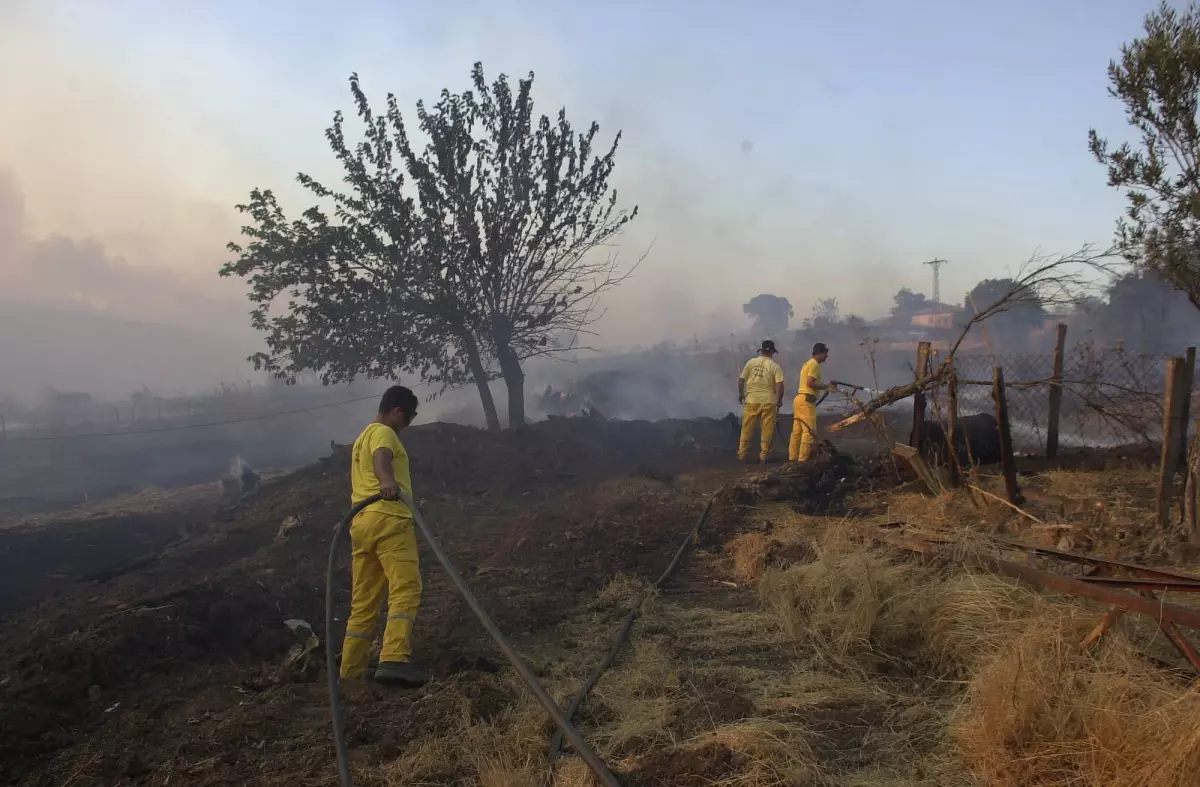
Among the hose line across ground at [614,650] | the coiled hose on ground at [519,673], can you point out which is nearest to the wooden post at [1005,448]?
the hose line across ground at [614,650]

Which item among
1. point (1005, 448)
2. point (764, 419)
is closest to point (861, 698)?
point (1005, 448)

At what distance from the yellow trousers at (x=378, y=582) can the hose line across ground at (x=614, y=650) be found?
3.94 ft

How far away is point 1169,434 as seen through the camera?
5512mm

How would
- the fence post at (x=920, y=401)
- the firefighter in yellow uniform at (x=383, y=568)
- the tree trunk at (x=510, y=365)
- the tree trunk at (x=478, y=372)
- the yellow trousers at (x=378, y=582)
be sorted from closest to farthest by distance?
the firefighter in yellow uniform at (x=383, y=568), the yellow trousers at (x=378, y=582), the fence post at (x=920, y=401), the tree trunk at (x=478, y=372), the tree trunk at (x=510, y=365)

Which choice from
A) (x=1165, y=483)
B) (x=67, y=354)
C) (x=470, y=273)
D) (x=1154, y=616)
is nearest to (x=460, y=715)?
(x=1154, y=616)

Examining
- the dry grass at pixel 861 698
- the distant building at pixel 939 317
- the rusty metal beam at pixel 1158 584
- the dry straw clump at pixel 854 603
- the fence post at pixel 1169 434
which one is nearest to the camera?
the dry grass at pixel 861 698

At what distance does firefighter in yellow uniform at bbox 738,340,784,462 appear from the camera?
35.4 ft

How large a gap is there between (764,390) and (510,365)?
609 centimetres

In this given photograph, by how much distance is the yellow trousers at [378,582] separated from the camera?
4.52 metres

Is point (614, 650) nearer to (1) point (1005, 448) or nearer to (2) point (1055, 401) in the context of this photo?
(1) point (1005, 448)

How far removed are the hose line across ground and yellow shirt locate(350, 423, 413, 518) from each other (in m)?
1.54

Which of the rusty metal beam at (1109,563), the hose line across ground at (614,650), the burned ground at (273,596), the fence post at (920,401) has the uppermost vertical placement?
the fence post at (920,401)

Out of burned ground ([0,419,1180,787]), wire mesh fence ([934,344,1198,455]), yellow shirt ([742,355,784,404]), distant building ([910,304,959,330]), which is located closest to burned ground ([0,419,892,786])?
burned ground ([0,419,1180,787])

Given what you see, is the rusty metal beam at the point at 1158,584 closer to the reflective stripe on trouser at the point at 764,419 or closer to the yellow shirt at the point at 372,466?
the yellow shirt at the point at 372,466
